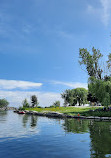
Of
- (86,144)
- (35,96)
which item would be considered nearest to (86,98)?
(35,96)

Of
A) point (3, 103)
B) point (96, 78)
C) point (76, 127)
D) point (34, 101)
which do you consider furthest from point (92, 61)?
point (3, 103)

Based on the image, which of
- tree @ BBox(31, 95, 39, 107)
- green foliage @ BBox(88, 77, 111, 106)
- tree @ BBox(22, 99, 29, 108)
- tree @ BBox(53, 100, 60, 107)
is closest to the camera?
green foliage @ BBox(88, 77, 111, 106)

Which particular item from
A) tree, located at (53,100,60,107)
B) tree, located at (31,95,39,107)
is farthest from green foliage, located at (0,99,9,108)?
tree, located at (53,100,60,107)

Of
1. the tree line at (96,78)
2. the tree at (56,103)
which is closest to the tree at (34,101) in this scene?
the tree at (56,103)

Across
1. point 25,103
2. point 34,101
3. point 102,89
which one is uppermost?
point 102,89

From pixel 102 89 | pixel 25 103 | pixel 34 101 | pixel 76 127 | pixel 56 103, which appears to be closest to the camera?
pixel 76 127

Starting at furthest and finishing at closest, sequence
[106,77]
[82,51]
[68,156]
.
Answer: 1. [82,51]
2. [106,77]
3. [68,156]

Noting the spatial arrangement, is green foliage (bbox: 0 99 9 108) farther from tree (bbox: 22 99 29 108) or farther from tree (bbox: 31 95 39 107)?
tree (bbox: 31 95 39 107)

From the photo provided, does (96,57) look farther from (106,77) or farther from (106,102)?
(106,102)

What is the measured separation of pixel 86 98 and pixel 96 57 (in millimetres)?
49613

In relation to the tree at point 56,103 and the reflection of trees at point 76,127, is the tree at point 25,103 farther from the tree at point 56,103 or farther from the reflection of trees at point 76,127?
the reflection of trees at point 76,127

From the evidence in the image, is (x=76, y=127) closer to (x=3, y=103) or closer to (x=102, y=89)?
(x=102, y=89)

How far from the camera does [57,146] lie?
11039 mm

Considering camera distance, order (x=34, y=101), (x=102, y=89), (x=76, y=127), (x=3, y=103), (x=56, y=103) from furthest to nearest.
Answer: (x=3, y=103) < (x=34, y=101) < (x=56, y=103) < (x=102, y=89) < (x=76, y=127)
